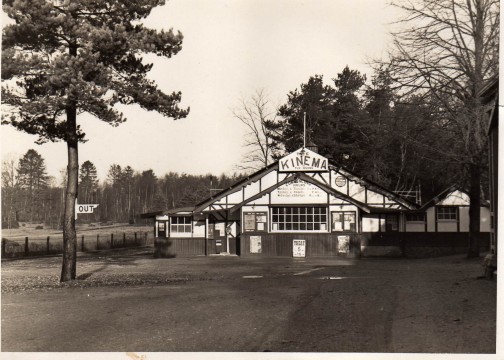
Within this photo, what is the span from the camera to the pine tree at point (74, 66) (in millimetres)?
14586

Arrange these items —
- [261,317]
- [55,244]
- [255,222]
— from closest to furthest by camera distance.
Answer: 1. [261,317]
2. [255,222]
3. [55,244]

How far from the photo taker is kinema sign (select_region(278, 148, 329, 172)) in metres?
32.2

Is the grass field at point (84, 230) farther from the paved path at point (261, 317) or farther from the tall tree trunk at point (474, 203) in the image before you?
the paved path at point (261, 317)

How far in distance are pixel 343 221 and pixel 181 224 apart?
9779mm

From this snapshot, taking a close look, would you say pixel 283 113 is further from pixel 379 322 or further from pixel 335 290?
pixel 379 322

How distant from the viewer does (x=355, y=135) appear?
51.0m

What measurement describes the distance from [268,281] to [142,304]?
502 centimetres

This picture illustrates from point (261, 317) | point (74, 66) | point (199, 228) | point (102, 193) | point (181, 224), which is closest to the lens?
point (261, 317)

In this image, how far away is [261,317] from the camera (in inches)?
382

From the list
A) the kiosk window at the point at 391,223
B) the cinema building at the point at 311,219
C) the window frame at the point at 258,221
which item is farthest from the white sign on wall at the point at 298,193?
the kiosk window at the point at 391,223

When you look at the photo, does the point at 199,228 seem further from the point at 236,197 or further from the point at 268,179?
the point at 268,179

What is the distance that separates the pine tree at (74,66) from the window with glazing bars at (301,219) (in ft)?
47.8

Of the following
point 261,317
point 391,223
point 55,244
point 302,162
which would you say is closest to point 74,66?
point 261,317

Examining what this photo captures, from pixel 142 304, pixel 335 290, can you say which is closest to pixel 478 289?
pixel 335 290
